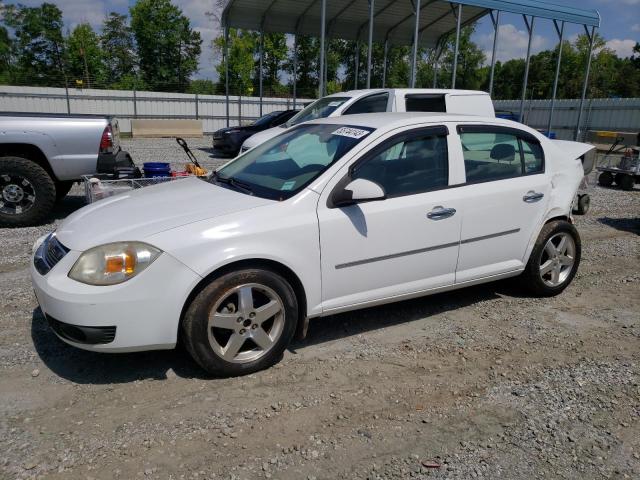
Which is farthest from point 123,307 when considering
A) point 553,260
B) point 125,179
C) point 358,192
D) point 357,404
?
point 553,260

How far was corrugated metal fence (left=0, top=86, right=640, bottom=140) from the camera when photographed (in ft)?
86.6

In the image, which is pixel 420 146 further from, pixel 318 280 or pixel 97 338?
pixel 97 338

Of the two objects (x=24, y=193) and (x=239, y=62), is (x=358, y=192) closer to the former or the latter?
(x=24, y=193)

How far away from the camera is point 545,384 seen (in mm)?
3367

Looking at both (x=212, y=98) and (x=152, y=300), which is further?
(x=212, y=98)

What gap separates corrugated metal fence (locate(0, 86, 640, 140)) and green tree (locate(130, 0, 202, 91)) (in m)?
25.9

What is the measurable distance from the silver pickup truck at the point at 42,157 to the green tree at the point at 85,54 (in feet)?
158

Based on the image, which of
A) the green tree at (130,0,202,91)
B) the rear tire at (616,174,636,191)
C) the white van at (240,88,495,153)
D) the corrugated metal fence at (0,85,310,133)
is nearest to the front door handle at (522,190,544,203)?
the white van at (240,88,495,153)

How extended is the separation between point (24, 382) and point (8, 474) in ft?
2.99

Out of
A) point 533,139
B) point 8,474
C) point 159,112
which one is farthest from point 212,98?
point 8,474

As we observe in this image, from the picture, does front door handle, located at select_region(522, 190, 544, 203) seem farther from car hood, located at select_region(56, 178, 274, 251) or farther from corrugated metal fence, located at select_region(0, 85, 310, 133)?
corrugated metal fence, located at select_region(0, 85, 310, 133)

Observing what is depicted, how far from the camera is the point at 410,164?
3.90 m

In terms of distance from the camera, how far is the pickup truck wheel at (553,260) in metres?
4.63

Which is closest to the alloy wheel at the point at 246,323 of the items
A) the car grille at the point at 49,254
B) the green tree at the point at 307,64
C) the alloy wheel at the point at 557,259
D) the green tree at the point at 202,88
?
the car grille at the point at 49,254
